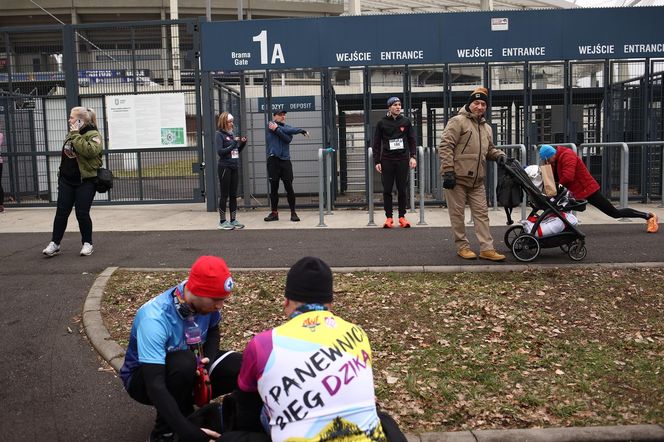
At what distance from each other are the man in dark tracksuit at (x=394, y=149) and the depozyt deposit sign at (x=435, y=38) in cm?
341

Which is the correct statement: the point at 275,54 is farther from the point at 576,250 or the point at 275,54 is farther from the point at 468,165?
the point at 576,250

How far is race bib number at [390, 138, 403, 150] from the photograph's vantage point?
10422 mm

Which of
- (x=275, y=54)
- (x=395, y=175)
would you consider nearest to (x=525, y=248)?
(x=395, y=175)

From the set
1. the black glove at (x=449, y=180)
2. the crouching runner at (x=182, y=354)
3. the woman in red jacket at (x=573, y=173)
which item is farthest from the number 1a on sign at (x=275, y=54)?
the crouching runner at (x=182, y=354)

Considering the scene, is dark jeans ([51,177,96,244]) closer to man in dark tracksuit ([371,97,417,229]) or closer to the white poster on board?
man in dark tracksuit ([371,97,417,229])

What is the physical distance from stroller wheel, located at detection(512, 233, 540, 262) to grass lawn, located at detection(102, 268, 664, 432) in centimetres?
53

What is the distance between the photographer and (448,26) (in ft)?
44.1

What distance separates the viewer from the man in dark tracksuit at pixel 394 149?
10430 millimetres

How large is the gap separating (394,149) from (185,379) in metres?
7.29

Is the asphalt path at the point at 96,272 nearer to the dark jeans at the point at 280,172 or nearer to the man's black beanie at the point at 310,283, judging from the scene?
the dark jeans at the point at 280,172

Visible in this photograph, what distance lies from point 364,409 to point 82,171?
6528mm

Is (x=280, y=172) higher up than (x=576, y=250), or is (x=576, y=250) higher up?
(x=280, y=172)

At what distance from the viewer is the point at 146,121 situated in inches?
566

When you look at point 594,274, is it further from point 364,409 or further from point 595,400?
point 364,409
